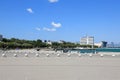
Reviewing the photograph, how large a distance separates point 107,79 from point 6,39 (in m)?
142

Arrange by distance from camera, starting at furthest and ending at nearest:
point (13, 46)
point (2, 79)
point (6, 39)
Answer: point (6, 39) → point (13, 46) → point (2, 79)

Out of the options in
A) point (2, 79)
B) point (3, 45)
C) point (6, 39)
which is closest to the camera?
point (2, 79)

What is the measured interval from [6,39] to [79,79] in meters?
141

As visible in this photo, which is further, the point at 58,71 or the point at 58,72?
the point at 58,71

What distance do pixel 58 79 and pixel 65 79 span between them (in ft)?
1.07

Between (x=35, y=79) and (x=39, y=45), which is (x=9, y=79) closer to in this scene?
(x=35, y=79)

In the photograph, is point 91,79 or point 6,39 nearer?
point 91,79

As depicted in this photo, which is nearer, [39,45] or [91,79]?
[91,79]

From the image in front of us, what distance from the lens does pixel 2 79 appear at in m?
11.0

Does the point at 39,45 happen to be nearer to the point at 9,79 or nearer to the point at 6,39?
the point at 6,39

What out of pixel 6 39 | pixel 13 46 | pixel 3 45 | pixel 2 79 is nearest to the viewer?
pixel 2 79

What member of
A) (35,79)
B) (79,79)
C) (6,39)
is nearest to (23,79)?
(35,79)

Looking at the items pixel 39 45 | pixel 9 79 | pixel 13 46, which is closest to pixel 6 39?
pixel 39 45

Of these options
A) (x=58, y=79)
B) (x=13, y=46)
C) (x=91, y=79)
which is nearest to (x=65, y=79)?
(x=58, y=79)
